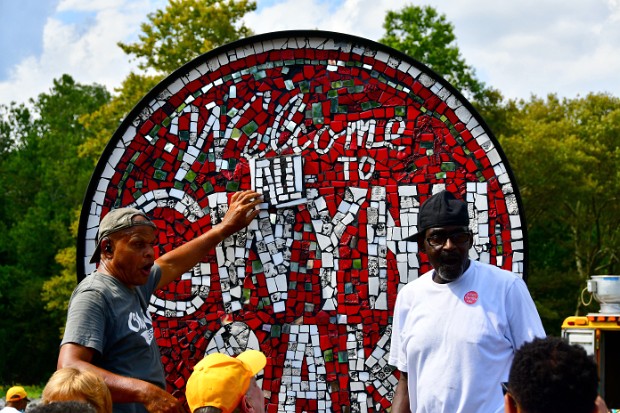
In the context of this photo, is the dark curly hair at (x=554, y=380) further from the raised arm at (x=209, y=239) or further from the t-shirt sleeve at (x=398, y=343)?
the raised arm at (x=209, y=239)

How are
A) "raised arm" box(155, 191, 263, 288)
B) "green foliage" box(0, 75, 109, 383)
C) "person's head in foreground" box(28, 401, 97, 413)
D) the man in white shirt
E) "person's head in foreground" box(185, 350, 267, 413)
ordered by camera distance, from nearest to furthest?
"person's head in foreground" box(28, 401, 97, 413)
"person's head in foreground" box(185, 350, 267, 413)
the man in white shirt
"raised arm" box(155, 191, 263, 288)
"green foliage" box(0, 75, 109, 383)

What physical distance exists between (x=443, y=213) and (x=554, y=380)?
1.93m

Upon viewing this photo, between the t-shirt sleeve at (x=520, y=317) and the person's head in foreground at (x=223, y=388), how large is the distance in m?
1.19

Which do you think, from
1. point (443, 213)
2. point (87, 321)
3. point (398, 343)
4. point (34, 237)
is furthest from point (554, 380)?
point (34, 237)

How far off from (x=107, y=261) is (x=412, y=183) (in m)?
1.94

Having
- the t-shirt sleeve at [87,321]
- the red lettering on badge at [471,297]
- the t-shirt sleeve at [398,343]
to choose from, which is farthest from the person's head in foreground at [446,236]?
the t-shirt sleeve at [87,321]

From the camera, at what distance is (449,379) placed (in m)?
4.00

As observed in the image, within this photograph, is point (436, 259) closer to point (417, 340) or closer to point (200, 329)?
point (417, 340)

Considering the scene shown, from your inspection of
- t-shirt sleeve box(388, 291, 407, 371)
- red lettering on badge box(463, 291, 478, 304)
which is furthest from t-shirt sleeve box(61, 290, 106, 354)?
red lettering on badge box(463, 291, 478, 304)

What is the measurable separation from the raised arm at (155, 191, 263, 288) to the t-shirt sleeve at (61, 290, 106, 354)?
79 cm

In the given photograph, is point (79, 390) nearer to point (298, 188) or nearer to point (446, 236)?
point (446, 236)

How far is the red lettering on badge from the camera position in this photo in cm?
405

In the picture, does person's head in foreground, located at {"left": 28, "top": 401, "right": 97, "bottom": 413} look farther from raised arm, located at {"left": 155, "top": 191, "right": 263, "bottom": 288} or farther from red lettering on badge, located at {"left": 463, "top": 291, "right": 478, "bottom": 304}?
raised arm, located at {"left": 155, "top": 191, "right": 263, "bottom": 288}

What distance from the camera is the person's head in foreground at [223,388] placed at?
329cm
